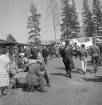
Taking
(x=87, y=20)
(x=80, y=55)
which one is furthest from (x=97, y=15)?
(x=80, y=55)

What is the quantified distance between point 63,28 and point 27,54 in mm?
34868

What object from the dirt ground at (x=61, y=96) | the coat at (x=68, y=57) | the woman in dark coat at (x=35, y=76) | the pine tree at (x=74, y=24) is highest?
the pine tree at (x=74, y=24)

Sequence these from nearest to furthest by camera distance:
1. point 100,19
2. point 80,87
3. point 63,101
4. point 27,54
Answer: point 63,101 → point 80,87 → point 27,54 → point 100,19

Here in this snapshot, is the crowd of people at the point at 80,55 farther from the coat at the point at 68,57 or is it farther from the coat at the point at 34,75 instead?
the coat at the point at 34,75

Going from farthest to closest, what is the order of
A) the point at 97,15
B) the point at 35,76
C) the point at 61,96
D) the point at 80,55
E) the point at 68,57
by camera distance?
the point at 97,15
the point at 80,55
the point at 68,57
the point at 35,76
the point at 61,96

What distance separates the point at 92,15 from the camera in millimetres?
52562

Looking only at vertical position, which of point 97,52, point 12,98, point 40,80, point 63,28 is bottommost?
point 12,98

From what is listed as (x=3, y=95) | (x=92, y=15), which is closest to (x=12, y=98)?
(x=3, y=95)

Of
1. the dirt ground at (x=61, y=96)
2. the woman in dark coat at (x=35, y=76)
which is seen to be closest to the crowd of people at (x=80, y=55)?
the dirt ground at (x=61, y=96)

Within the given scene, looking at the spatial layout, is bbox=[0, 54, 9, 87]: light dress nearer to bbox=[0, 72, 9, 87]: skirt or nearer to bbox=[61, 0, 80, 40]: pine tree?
bbox=[0, 72, 9, 87]: skirt

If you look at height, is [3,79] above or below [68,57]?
→ below

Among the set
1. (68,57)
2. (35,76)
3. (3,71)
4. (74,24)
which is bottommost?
(35,76)

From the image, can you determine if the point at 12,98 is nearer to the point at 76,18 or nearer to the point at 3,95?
the point at 3,95

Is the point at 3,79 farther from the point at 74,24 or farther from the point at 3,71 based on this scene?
the point at 74,24
